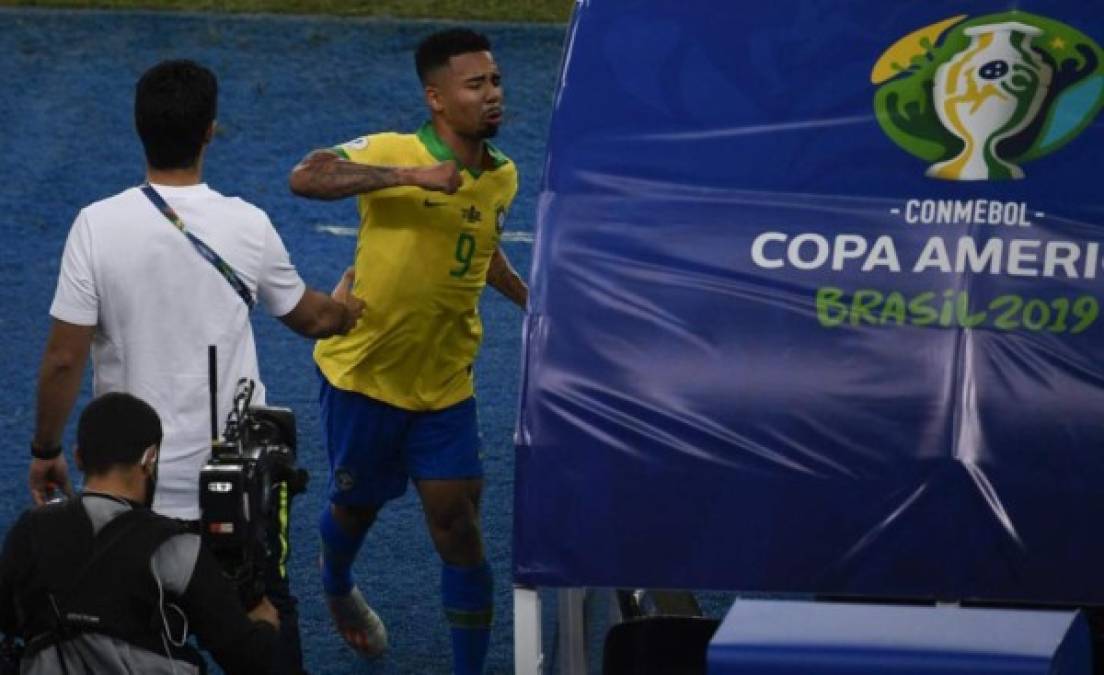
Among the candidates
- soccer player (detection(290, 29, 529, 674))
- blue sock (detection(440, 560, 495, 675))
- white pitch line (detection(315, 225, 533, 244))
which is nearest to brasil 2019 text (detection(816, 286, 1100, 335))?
soccer player (detection(290, 29, 529, 674))

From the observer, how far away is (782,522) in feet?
16.8

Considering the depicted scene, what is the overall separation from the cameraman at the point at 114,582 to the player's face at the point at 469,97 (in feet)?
6.57

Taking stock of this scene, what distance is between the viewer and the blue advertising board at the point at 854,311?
5.09 meters

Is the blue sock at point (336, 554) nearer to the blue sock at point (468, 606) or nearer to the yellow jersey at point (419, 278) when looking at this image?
the blue sock at point (468, 606)

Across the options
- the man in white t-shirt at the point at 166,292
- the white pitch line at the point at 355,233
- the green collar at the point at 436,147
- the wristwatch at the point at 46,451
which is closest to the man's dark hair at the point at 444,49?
the green collar at the point at 436,147

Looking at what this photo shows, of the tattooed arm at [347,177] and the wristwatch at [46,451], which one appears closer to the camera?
the wristwatch at [46,451]

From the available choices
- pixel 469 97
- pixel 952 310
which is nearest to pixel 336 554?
pixel 469 97

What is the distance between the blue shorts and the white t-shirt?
1.13 metres

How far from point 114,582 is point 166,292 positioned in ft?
3.18

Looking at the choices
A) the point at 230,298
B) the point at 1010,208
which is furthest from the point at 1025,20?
the point at 230,298

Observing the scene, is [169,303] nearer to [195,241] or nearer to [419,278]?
[195,241]

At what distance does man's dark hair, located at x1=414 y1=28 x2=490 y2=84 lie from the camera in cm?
688

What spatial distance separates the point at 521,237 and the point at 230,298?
20.4ft

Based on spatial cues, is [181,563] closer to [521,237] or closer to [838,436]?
[838,436]
